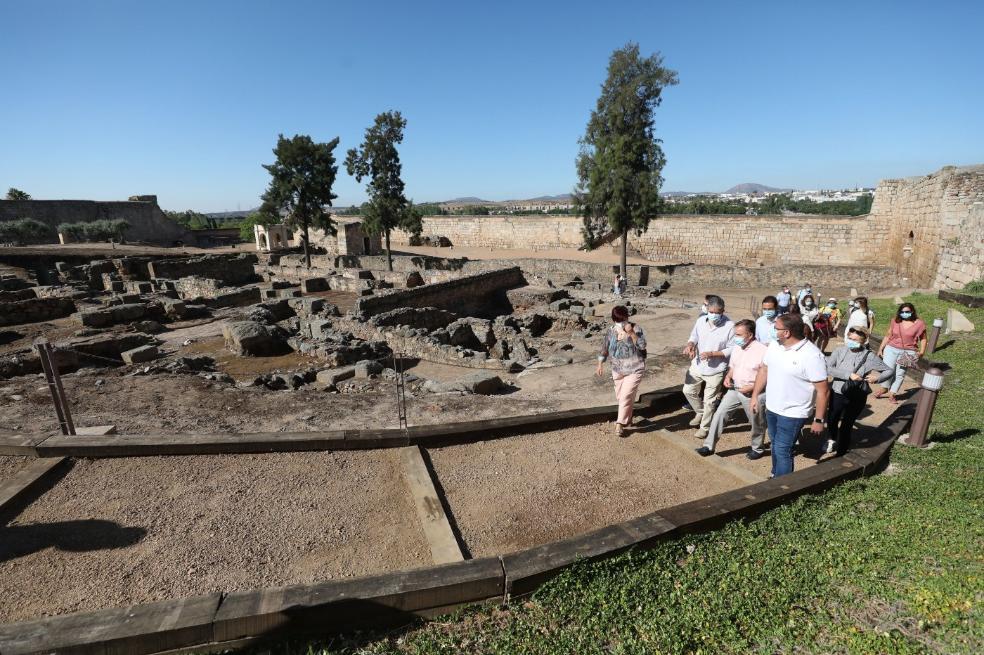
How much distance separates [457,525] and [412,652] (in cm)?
150

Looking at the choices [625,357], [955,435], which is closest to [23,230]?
[625,357]

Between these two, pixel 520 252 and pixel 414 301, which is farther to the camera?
pixel 520 252

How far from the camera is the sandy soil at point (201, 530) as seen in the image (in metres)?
3.43

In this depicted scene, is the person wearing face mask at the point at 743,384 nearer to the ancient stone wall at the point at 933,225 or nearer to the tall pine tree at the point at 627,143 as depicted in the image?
the ancient stone wall at the point at 933,225

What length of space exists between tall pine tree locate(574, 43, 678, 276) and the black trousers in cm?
1889

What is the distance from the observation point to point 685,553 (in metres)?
3.53

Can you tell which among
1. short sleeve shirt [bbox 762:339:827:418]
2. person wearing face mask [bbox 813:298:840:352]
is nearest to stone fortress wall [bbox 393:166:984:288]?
person wearing face mask [bbox 813:298:840:352]

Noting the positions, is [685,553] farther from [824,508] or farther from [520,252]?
[520,252]

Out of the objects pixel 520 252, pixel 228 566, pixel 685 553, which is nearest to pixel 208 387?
pixel 228 566

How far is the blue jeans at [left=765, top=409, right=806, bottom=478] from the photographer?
444cm

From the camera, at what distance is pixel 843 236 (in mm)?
27531

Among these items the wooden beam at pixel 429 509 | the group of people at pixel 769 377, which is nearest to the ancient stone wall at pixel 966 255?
the group of people at pixel 769 377

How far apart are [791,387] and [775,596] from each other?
205 cm

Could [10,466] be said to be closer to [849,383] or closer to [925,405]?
[849,383]
